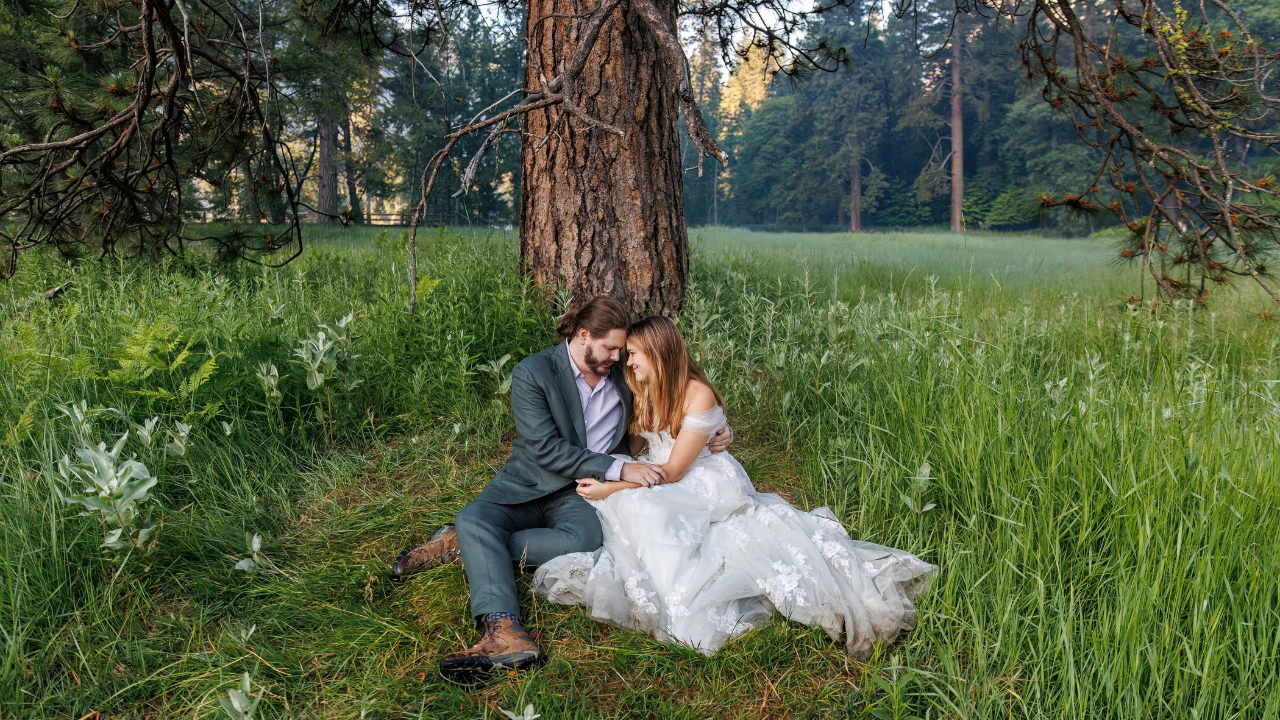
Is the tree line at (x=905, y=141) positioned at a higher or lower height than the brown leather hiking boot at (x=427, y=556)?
higher

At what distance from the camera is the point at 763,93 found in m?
51.8

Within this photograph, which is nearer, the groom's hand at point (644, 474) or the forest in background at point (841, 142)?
the groom's hand at point (644, 474)

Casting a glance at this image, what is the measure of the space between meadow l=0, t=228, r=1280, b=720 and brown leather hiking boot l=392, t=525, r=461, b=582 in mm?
82

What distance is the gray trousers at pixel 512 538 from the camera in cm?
268

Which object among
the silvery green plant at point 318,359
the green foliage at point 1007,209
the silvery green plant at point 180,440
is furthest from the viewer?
the green foliage at point 1007,209

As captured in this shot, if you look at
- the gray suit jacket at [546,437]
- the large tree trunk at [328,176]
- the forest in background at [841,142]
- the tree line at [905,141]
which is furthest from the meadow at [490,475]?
the tree line at [905,141]

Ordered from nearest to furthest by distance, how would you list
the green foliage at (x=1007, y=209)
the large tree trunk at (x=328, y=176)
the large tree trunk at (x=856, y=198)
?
the large tree trunk at (x=328, y=176) < the green foliage at (x=1007, y=209) < the large tree trunk at (x=856, y=198)

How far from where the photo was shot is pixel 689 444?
3.12 metres

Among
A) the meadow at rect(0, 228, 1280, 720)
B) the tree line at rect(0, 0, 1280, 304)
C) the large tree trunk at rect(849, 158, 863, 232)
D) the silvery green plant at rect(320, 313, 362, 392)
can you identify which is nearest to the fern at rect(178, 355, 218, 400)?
the meadow at rect(0, 228, 1280, 720)

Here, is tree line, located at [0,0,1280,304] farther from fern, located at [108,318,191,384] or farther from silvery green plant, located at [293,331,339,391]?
fern, located at [108,318,191,384]

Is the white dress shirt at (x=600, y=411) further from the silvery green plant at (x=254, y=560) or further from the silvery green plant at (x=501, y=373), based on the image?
the silvery green plant at (x=254, y=560)

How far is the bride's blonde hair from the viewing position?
3148mm

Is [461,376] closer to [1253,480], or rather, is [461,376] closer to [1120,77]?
[1253,480]

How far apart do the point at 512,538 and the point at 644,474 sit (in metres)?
0.61
